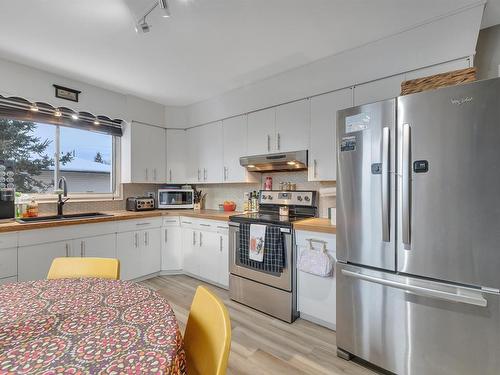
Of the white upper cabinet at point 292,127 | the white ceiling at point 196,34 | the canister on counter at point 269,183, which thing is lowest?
the canister on counter at point 269,183

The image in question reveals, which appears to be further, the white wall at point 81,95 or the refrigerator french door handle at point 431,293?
the white wall at point 81,95

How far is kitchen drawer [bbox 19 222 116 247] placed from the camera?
2253mm

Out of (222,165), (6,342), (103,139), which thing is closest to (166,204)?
(222,165)

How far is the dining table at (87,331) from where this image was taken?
652 mm

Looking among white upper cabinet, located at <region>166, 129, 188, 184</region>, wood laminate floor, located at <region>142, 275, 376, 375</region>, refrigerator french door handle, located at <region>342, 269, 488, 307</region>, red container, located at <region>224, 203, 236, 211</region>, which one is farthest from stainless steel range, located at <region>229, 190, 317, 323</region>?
white upper cabinet, located at <region>166, 129, 188, 184</region>

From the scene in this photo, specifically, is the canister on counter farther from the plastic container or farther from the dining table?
the plastic container

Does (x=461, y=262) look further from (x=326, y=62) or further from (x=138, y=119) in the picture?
(x=138, y=119)

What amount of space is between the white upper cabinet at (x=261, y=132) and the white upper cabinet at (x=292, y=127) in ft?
0.21

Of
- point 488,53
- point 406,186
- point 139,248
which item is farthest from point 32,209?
point 488,53

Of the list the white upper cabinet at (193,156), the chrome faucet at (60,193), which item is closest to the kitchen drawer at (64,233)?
the chrome faucet at (60,193)

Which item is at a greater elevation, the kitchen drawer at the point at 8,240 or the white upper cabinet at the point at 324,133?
the white upper cabinet at the point at 324,133

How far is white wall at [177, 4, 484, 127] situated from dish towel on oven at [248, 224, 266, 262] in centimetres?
143

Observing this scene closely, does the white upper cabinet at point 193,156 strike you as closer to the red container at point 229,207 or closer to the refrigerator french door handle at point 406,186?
the red container at point 229,207

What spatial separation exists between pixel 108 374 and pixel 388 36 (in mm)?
2728
